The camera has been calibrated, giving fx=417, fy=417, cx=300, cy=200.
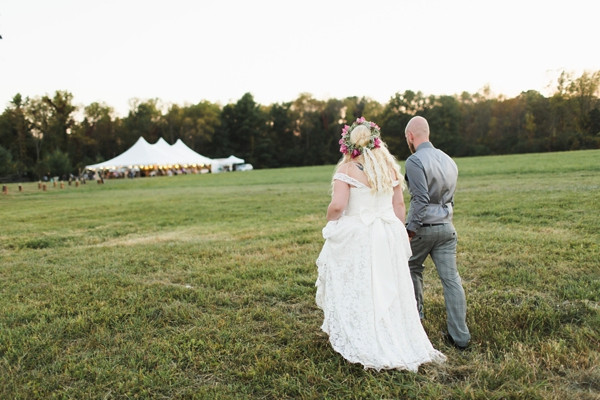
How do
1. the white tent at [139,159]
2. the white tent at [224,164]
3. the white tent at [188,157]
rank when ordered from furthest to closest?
the white tent at [224,164], the white tent at [188,157], the white tent at [139,159]

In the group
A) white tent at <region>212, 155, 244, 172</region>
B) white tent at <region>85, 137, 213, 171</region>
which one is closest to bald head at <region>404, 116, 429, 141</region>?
white tent at <region>85, 137, 213, 171</region>

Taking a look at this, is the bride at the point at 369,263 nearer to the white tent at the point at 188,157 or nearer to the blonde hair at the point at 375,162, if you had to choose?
the blonde hair at the point at 375,162

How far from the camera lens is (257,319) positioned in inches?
184

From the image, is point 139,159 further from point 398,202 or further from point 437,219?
point 437,219

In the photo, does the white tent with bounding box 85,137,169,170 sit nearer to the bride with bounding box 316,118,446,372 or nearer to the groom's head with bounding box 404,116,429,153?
the groom's head with bounding box 404,116,429,153

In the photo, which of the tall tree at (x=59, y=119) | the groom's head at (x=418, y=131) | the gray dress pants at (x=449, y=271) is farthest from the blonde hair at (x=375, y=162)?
the tall tree at (x=59, y=119)

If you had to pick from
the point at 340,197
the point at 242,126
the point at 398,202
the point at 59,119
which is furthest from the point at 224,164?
the point at 340,197

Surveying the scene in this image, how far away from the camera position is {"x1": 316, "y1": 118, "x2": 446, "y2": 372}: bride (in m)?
3.47

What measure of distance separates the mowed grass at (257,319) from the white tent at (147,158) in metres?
40.6

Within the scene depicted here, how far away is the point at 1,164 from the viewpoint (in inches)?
1806

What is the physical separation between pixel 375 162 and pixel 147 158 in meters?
48.4

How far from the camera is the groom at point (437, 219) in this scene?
3.70 m

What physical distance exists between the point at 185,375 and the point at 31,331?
2.10 meters

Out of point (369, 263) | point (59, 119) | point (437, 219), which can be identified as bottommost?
point (369, 263)
